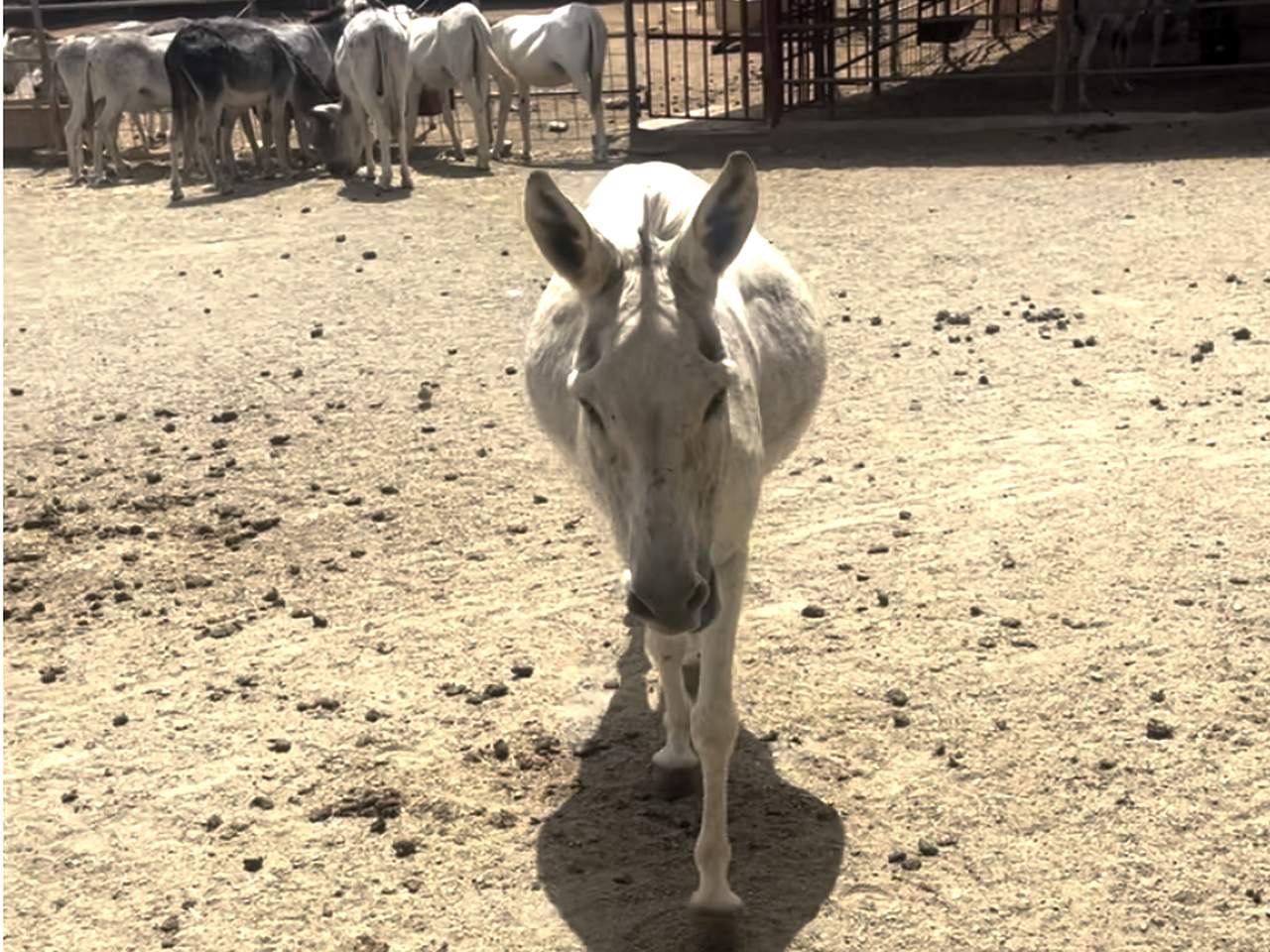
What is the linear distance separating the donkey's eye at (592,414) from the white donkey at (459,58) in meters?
12.5

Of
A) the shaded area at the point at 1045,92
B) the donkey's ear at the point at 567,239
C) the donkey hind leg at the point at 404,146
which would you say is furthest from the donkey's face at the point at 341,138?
the donkey's ear at the point at 567,239

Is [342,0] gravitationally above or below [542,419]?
above

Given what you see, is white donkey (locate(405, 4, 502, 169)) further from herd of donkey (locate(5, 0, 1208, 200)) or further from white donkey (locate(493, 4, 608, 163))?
white donkey (locate(493, 4, 608, 163))

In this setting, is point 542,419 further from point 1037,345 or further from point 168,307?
point 168,307

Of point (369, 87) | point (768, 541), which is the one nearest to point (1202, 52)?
point (369, 87)

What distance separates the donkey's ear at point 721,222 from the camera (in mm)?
3236

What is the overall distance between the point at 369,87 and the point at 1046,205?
703 centimetres

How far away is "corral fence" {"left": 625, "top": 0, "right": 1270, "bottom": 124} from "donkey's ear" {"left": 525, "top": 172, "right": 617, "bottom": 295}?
1146 cm

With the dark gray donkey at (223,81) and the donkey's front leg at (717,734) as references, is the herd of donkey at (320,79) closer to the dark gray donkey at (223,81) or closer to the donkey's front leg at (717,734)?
the dark gray donkey at (223,81)

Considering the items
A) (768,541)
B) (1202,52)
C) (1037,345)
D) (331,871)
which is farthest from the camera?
(1202,52)

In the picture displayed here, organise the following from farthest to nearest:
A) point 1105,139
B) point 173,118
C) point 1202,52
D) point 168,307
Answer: point 1202,52 < point 173,118 < point 1105,139 < point 168,307

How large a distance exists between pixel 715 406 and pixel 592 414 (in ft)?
0.85

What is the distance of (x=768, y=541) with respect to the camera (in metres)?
5.86

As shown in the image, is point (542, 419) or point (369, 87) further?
point (369, 87)
